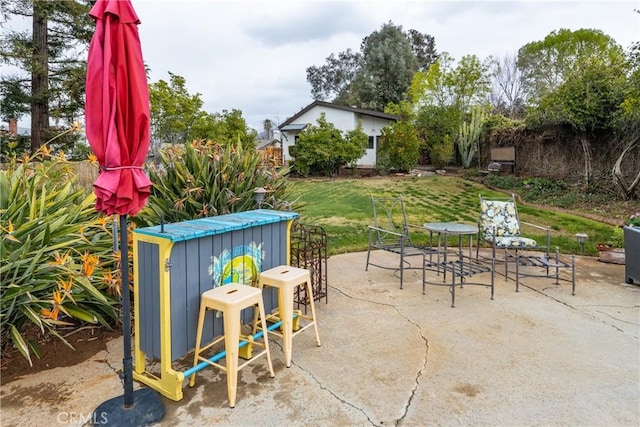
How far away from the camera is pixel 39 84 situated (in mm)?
10766

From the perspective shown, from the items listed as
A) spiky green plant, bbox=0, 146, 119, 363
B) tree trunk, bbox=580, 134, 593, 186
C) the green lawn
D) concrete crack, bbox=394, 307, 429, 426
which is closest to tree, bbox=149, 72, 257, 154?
the green lawn

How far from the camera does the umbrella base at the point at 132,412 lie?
205 centimetres

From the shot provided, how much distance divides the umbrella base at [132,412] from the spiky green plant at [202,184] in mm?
1684

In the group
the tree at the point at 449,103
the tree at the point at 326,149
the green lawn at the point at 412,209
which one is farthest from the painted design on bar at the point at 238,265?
the tree at the point at 449,103

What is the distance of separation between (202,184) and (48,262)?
1437 millimetres

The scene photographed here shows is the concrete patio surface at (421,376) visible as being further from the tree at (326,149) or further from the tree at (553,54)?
the tree at (553,54)

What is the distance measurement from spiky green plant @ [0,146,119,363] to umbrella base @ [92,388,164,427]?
687 millimetres

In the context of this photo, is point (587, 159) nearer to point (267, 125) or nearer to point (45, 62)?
point (45, 62)

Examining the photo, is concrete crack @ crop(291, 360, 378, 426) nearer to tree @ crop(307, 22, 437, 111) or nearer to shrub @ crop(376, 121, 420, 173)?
shrub @ crop(376, 121, 420, 173)

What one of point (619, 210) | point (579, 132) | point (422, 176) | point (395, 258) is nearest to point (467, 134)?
point (422, 176)

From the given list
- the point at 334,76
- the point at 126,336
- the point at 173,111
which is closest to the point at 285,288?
the point at 126,336

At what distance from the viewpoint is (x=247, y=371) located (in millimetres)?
2648

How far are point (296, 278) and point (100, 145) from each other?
1.51 meters

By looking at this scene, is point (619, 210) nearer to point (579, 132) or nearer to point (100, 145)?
point (579, 132)
